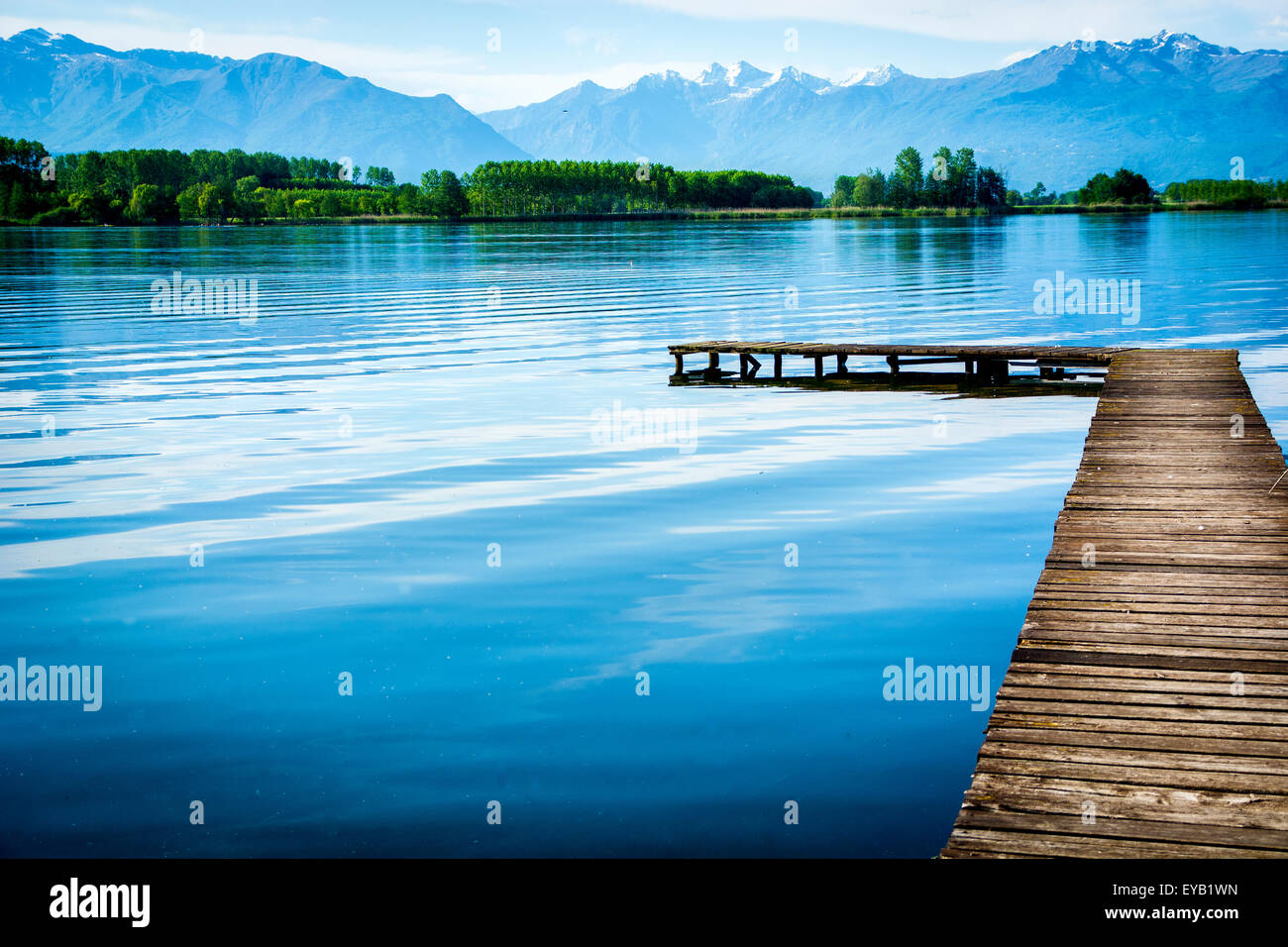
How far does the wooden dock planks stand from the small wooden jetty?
0.04 feet

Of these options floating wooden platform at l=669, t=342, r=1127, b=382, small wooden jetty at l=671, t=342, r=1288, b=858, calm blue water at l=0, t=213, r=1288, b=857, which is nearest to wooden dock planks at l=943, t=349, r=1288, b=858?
small wooden jetty at l=671, t=342, r=1288, b=858

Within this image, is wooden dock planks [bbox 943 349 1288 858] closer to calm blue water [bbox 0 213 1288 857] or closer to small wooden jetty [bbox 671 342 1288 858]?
small wooden jetty [bbox 671 342 1288 858]

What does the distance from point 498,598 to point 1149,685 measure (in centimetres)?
714

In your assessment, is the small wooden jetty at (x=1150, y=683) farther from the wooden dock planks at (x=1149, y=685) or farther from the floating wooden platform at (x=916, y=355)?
the floating wooden platform at (x=916, y=355)

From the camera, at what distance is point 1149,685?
8.37m

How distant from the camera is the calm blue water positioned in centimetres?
906

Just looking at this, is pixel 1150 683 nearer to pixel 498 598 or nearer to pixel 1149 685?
pixel 1149 685

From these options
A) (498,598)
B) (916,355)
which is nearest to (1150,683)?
(498,598)

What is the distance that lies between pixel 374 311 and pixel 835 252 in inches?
2312

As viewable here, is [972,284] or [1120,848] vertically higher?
[972,284]
